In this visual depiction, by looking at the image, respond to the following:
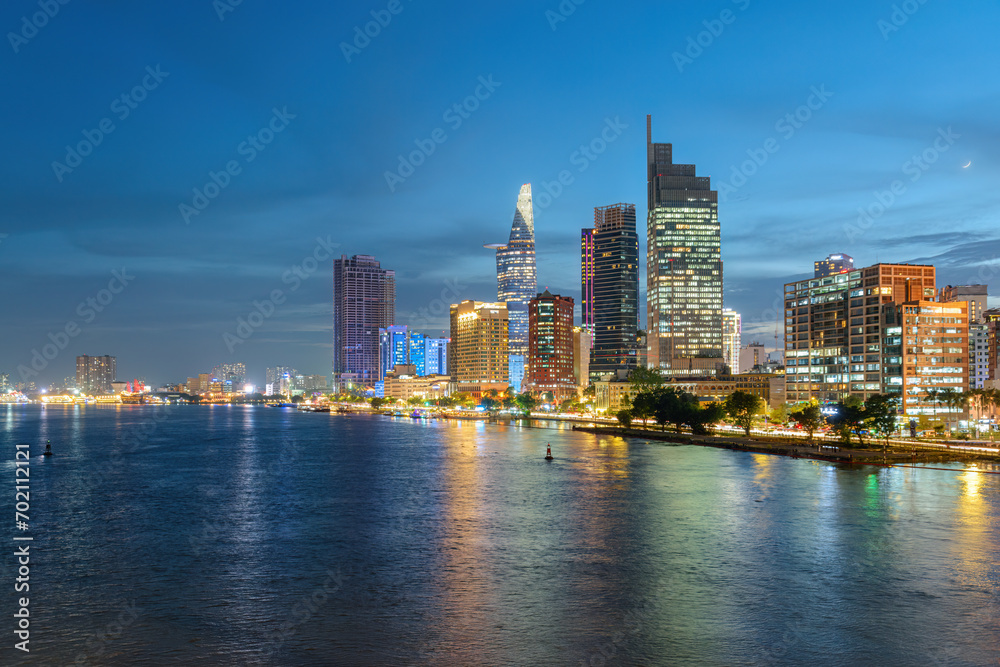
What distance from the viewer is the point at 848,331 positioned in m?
159

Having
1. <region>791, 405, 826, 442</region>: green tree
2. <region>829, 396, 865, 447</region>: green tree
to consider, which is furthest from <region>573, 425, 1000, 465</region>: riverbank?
<region>791, 405, 826, 442</region>: green tree

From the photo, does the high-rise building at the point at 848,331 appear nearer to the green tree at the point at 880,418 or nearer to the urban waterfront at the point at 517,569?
the green tree at the point at 880,418

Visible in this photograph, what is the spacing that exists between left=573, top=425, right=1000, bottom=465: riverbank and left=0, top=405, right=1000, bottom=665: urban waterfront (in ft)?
40.3

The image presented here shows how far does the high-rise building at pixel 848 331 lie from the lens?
151250 millimetres

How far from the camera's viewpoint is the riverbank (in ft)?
280

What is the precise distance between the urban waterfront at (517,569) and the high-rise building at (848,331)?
83413 mm

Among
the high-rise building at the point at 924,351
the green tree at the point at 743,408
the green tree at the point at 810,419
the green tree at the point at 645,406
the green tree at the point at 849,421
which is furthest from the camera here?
the green tree at the point at 645,406

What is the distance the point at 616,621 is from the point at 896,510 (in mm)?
32750

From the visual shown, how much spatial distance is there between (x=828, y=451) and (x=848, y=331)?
71.8 metres

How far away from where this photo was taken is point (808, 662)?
25.6 metres

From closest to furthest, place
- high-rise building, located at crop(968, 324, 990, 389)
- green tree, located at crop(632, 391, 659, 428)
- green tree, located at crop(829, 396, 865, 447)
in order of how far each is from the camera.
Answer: green tree, located at crop(829, 396, 865, 447) → green tree, located at crop(632, 391, 659, 428) → high-rise building, located at crop(968, 324, 990, 389)

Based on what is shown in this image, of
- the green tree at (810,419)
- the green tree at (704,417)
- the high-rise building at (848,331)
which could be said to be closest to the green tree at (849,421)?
the green tree at (810,419)

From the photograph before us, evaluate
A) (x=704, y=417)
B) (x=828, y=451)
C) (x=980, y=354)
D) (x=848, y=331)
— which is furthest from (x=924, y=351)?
(x=980, y=354)

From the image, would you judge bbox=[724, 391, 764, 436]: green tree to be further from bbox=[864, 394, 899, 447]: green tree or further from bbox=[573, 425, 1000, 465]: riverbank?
bbox=[864, 394, 899, 447]: green tree
